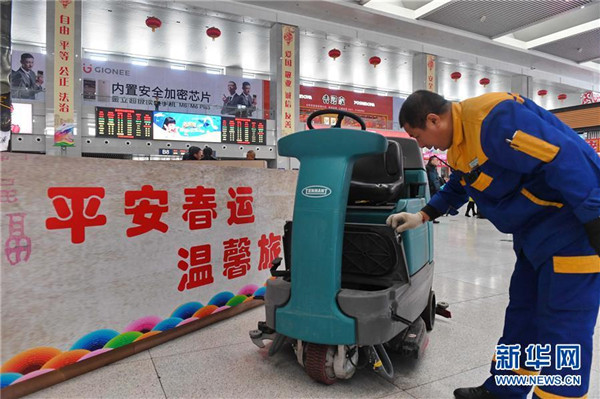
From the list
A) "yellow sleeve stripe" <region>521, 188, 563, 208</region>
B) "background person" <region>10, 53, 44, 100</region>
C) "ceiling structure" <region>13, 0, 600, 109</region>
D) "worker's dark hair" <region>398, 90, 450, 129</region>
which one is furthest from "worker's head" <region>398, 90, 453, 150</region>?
"background person" <region>10, 53, 44, 100</region>

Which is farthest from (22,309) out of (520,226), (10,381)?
(520,226)

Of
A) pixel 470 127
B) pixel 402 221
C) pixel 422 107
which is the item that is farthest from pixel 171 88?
pixel 470 127

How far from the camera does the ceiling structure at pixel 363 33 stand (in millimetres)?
8195

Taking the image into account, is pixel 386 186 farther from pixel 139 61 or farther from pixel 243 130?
pixel 139 61

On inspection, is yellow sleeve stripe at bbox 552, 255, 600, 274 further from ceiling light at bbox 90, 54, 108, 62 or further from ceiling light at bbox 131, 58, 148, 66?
ceiling light at bbox 131, 58, 148, 66

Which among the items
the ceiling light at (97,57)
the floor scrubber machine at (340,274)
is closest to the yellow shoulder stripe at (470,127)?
the floor scrubber machine at (340,274)

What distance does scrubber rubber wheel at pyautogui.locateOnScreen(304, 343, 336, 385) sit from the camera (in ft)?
4.69

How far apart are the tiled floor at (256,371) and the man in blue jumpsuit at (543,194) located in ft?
1.40

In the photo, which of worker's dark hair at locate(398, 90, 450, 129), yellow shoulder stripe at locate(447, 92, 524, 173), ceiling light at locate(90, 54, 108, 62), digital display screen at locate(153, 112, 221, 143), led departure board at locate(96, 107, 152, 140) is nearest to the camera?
yellow shoulder stripe at locate(447, 92, 524, 173)

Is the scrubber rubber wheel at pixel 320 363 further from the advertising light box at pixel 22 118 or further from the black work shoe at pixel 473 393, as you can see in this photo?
the advertising light box at pixel 22 118

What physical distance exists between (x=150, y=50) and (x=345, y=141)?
36.5ft

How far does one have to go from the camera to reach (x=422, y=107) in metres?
1.24

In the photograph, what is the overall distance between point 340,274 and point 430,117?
0.65 metres

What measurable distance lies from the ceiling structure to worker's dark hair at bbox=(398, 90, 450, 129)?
25.5 feet
